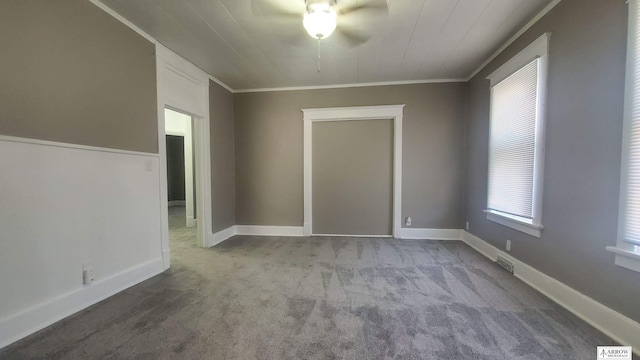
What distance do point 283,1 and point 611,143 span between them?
8.76 ft

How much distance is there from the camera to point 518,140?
2.59 meters

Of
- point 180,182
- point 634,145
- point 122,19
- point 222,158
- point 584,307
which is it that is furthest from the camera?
point 180,182

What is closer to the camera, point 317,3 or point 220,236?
point 317,3

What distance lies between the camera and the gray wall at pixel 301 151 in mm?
3965

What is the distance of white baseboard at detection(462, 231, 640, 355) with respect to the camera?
152 cm

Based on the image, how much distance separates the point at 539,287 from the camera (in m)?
2.25

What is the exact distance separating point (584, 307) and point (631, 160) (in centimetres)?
111

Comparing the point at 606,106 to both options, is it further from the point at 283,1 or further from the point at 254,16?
the point at 254,16

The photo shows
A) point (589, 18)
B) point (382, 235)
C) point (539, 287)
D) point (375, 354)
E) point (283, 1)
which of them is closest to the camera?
point (375, 354)

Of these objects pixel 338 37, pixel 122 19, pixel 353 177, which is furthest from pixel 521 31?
pixel 122 19

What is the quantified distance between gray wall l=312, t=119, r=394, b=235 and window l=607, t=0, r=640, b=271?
273 centimetres

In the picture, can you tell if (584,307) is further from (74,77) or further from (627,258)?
(74,77)

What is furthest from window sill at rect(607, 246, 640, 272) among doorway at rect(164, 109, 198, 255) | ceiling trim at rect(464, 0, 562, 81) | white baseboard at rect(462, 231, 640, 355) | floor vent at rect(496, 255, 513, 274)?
doorway at rect(164, 109, 198, 255)

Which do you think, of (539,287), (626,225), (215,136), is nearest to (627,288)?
(626,225)
